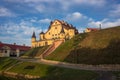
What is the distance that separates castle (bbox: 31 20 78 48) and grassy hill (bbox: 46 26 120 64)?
34.5 meters

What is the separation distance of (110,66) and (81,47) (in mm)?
17419

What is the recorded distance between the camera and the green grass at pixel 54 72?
Answer: 135 ft

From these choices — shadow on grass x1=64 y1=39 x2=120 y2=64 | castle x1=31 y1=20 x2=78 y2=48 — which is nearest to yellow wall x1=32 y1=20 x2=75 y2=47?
castle x1=31 y1=20 x2=78 y2=48

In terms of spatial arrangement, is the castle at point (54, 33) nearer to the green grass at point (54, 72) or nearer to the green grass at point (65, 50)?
the green grass at point (65, 50)

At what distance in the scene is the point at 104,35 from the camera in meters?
67.1

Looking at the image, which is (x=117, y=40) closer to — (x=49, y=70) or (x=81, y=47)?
(x=81, y=47)

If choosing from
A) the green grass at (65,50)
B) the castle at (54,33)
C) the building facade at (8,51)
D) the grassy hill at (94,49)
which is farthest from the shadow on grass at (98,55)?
the building facade at (8,51)

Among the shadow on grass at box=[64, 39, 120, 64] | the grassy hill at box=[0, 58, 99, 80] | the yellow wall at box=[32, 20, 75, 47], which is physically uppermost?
the yellow wall at box=[32, 20, 75, 47]

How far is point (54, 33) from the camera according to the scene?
4579 inches

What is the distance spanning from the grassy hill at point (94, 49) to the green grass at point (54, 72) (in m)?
8.33

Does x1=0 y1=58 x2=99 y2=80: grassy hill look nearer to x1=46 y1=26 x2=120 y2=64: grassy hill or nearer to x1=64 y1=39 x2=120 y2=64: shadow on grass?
x1=64 y1=39 x2=120 y2=64: shadow on grass

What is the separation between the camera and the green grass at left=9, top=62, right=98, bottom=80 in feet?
135

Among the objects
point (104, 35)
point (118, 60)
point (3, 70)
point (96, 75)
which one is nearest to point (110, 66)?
point (118, 60)

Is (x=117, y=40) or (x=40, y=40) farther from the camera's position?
(x=40, y=40)
